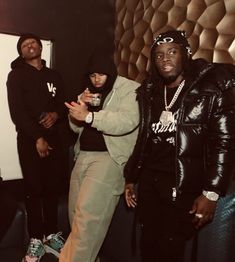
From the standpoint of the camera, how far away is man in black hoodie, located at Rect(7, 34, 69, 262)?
2.47 m

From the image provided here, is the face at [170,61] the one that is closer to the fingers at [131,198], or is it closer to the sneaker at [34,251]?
the fingers at [131,198]

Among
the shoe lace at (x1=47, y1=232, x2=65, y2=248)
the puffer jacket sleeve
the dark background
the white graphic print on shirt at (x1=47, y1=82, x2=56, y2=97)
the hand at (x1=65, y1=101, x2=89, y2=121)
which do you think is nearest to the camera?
the puffer jacket sleeve

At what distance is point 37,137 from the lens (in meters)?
2.47

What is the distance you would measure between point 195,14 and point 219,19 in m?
0.24

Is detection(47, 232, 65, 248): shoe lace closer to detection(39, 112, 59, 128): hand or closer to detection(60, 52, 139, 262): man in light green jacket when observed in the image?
detection(60, 52, 139, 262): man in light green jacket

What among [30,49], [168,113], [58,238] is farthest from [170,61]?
[58,238]

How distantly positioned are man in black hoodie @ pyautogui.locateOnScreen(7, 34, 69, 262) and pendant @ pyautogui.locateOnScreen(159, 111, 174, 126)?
1044 millimetres

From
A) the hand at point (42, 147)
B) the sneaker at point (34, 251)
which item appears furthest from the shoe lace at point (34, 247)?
the hand at point (42, 147)

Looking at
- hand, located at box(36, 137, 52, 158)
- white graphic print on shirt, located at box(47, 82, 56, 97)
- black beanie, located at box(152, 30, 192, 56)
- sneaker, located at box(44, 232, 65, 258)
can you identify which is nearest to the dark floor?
sneaker, located at box(44, 232, 65, 258)

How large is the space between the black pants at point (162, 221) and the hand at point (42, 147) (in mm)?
886

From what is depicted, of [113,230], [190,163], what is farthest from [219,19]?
[113,230]

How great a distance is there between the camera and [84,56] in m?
3.32

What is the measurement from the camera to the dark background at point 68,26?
292 centimetres

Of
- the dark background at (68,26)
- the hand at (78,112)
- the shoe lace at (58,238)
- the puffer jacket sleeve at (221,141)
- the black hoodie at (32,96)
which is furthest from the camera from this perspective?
the dark background at (68,26)
